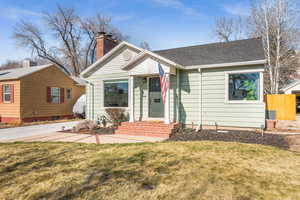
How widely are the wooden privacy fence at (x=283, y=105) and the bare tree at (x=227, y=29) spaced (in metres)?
14.5

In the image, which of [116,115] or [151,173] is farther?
[116,115]

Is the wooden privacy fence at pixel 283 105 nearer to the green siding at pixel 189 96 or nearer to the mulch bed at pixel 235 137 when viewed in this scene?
the mulch bed at pixel 235 137

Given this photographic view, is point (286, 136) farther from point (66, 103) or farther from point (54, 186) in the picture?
point (66, 103)

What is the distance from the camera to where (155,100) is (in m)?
8.42

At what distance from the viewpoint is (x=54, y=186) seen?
2.93m

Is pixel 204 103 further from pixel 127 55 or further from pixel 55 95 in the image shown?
pixel 55 95

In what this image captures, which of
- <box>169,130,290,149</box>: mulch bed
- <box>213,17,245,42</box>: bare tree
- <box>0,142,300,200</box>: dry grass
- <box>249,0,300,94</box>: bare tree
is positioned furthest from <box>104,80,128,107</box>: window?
<box>213,17,245,42</box>: bare tree

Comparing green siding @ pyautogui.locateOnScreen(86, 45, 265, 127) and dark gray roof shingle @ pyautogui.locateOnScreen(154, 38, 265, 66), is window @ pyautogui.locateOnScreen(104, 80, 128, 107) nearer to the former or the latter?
green siding @ pyautogui.locateOnScreen(86, 45, 265, 127)

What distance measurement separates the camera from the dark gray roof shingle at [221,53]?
23.7 feet

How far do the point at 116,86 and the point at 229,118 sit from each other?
5.80m

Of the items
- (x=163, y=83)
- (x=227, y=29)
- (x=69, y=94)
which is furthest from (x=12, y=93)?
(x=227, y=29)

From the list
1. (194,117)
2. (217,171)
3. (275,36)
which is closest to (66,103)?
(194,117)

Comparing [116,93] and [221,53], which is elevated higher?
[221,53]

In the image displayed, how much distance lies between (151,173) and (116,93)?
6596mm
